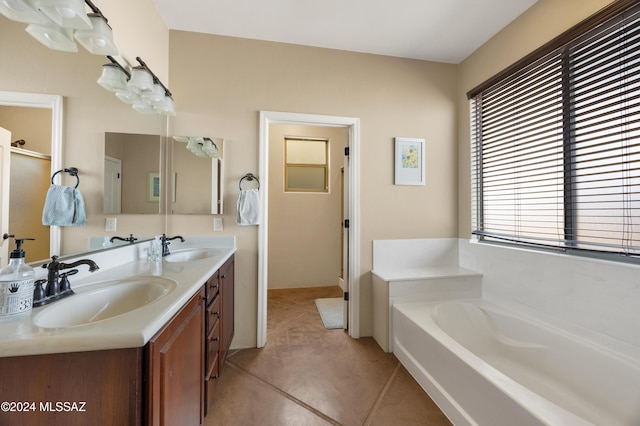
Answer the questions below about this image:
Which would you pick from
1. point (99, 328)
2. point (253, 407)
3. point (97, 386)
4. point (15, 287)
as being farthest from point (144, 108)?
point (253, 407)

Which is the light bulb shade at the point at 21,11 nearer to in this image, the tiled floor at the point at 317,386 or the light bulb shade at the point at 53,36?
the light bulb shade at the point at 53,36

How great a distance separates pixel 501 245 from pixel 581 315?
73 centimetres

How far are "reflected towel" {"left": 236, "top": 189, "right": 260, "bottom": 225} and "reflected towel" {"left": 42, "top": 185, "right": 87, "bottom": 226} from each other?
103 centimetres

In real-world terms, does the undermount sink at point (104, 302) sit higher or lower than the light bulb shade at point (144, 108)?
lower

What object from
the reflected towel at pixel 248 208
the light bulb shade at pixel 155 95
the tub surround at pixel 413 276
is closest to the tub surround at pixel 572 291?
the tub surround at pixel 413 276

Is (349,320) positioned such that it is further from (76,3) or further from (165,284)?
(76,3)

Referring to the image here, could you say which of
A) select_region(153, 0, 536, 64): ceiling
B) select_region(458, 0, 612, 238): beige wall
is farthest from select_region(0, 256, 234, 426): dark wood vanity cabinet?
select_region(458, 0, 612, 238): beige wall

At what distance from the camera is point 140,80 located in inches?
62.3

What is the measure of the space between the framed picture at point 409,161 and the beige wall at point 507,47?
434mm

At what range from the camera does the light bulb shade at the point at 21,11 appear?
88cm

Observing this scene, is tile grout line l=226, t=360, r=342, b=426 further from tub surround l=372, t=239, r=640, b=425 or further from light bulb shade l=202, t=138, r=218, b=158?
light bulb shade l=202, t=138, r=218, b=158

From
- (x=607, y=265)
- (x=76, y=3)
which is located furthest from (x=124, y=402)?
(x=607, y=265)

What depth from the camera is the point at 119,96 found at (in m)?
1.49

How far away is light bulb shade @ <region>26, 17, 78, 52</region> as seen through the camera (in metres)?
0.97
